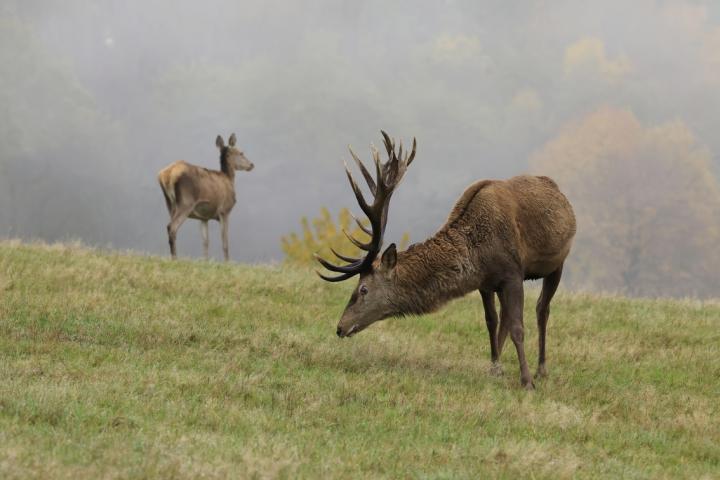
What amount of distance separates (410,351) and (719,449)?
4.15 m

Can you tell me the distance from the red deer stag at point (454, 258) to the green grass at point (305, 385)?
2.25 ft

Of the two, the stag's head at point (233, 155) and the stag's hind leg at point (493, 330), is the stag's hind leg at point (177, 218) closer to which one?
the stag's head at point (233, 155)

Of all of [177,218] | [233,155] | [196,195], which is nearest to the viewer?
[177,218]

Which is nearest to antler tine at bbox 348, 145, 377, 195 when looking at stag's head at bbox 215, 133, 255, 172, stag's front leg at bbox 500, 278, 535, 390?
stag's front leg at bbox 500, 278, 535, 390

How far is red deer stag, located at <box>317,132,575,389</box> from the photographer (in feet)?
31.0

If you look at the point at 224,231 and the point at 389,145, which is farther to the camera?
the point at 224,231

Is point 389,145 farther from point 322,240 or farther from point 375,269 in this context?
point 322,240

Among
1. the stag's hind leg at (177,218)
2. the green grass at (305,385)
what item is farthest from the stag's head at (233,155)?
the green grass at (305,385)

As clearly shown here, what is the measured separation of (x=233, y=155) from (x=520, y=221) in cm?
1433

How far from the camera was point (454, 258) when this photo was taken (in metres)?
9.45

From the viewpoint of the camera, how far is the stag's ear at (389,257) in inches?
365

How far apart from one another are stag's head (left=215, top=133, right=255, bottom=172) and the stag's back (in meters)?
13.5

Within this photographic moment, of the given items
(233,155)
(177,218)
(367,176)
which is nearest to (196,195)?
(177,218)

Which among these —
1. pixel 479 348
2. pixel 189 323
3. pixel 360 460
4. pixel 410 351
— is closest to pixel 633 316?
pixel 479 348
